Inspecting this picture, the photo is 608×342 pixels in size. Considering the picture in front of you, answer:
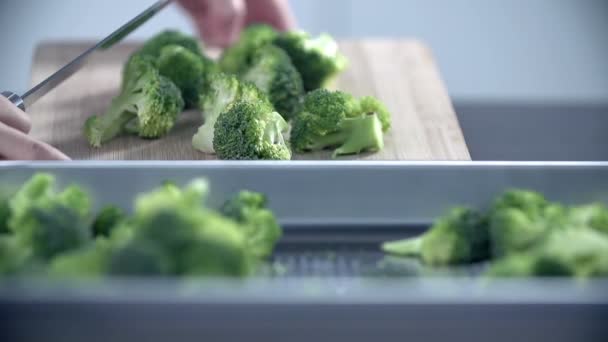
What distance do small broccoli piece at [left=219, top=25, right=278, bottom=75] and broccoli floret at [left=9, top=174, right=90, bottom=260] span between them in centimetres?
74

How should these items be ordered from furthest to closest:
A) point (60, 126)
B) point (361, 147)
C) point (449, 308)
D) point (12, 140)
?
point (60, 126)
point (361, 147)
point (12, 140)
point (449, 308)

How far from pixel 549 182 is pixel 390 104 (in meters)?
0.65

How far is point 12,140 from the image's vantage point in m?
1.37

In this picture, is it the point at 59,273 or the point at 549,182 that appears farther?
the point at 549,182

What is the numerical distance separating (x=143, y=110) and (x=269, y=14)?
68 centimetres

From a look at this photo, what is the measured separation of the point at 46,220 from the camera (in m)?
1.02

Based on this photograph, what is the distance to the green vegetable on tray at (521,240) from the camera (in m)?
0.97

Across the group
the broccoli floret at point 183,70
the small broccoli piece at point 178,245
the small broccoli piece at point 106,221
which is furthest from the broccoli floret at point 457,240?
the broccoli floret at point 183,70

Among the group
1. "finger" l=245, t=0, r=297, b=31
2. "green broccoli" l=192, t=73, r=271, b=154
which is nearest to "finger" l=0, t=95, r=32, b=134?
"green broccoli" l=192, t=73, r=271, b=154

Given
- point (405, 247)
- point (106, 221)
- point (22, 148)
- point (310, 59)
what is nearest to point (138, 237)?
point (106, 221)

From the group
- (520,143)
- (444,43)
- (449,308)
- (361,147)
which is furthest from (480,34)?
(449,308)

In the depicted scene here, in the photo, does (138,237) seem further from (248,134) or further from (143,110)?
(143,110)

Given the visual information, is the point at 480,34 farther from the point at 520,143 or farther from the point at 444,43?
the point at 520,143

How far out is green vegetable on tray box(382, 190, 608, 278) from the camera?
3.19 feet
